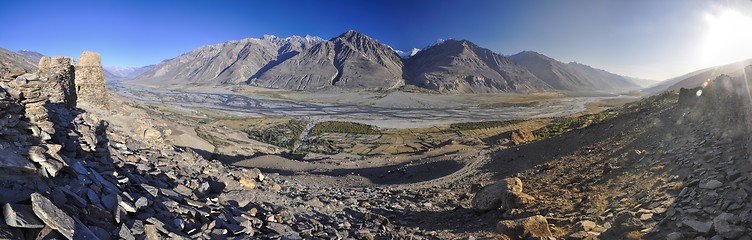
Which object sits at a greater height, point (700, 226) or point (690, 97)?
point (690, 97)

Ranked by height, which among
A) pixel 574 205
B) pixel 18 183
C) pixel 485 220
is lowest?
pixel 485 220

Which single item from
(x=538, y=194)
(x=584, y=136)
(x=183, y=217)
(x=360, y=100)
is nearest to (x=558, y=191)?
(x=538, y=194)

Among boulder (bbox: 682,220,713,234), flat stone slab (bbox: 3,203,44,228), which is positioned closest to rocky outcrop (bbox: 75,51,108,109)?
flat stone slab (bbox: 3,203,44,228)

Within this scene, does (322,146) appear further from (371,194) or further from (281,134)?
(371,194)

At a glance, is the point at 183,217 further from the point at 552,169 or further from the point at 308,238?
the point at 552,169

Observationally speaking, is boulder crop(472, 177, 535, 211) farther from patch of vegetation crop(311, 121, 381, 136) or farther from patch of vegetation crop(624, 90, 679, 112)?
patch of vegetation crop(311, 121, 381, 136)

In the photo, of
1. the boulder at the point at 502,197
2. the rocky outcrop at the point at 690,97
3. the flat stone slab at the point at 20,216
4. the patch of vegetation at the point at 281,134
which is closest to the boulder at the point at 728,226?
the boulder at the point at 502,197

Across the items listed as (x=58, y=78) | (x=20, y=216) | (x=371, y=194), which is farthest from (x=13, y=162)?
(x=371, y=194)
